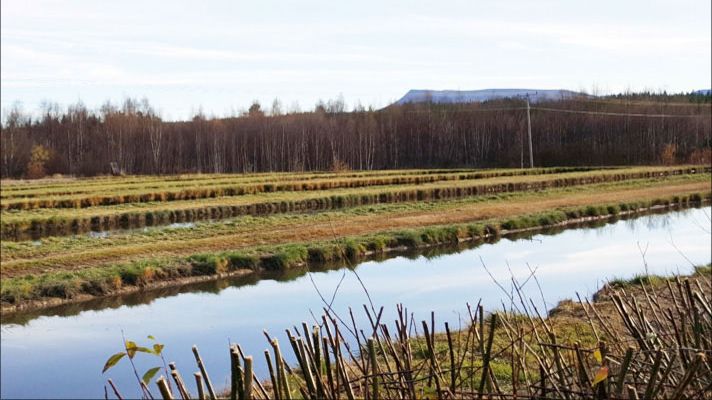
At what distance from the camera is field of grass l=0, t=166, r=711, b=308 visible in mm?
15820

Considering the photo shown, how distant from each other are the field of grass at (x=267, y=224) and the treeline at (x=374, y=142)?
29437 millimetres

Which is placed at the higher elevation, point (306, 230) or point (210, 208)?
point (210, 208)

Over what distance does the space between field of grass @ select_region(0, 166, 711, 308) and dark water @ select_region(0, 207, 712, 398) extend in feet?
2.71

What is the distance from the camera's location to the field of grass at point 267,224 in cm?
1582

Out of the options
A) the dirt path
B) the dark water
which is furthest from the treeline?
the dark water

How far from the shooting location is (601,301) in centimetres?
1132

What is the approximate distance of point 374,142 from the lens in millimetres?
70875

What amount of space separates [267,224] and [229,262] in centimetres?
620

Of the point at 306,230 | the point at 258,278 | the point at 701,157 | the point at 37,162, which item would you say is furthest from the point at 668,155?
the point at 258,278

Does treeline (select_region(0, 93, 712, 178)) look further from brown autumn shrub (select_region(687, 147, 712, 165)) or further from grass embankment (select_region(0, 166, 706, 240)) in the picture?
grass embankment (select_region(0, 166, 706, 240))

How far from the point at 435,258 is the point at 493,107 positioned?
6183 cm

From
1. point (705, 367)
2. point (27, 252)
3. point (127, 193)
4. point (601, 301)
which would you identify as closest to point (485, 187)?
Result: point (127, 193)

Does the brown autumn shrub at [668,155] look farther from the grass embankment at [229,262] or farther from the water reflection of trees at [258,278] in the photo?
the grass embankment at [229,262]

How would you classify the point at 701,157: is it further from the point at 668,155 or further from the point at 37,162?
the point at 37,162
